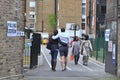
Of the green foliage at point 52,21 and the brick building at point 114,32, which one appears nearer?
the brick building at point 114,32

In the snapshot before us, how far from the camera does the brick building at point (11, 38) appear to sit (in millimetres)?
14258

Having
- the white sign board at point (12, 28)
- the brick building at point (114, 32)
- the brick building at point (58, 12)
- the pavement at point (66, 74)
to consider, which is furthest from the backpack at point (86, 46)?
the brick building at point (58, 12)

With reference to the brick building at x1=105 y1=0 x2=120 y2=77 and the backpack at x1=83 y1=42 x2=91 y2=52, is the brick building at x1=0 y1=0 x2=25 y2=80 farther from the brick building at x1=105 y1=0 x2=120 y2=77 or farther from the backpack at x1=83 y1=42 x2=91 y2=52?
the backpack at x1=83 y1=42 x2=91 y2=52

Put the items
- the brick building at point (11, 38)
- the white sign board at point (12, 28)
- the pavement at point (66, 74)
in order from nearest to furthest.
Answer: the brick building at point (11, 38), the white sign board at point (12, 28), the pavement at point (66, 74)

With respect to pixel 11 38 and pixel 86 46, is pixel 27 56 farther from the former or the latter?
pixel 11 38

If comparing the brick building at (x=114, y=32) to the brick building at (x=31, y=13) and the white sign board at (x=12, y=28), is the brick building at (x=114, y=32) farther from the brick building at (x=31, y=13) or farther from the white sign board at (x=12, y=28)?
the brick building at (x=31, y=13)

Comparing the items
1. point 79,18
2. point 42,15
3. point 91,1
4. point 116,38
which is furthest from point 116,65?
point 42,15

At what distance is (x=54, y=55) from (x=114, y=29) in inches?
140

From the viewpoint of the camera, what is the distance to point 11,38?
14.8m

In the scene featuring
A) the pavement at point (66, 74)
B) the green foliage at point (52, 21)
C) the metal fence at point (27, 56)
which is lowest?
the pavement at point (66, 74)

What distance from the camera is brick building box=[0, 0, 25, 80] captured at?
14.3m

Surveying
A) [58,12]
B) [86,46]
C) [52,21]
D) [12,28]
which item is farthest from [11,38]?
[58,12]

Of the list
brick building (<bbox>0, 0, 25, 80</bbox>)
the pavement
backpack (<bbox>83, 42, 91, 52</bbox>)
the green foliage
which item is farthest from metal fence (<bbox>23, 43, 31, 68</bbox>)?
the green foliage

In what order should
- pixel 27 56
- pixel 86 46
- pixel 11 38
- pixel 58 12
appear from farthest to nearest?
pixel 58 12, pixel 86 46, pixel 27 56, pixel 11 38
